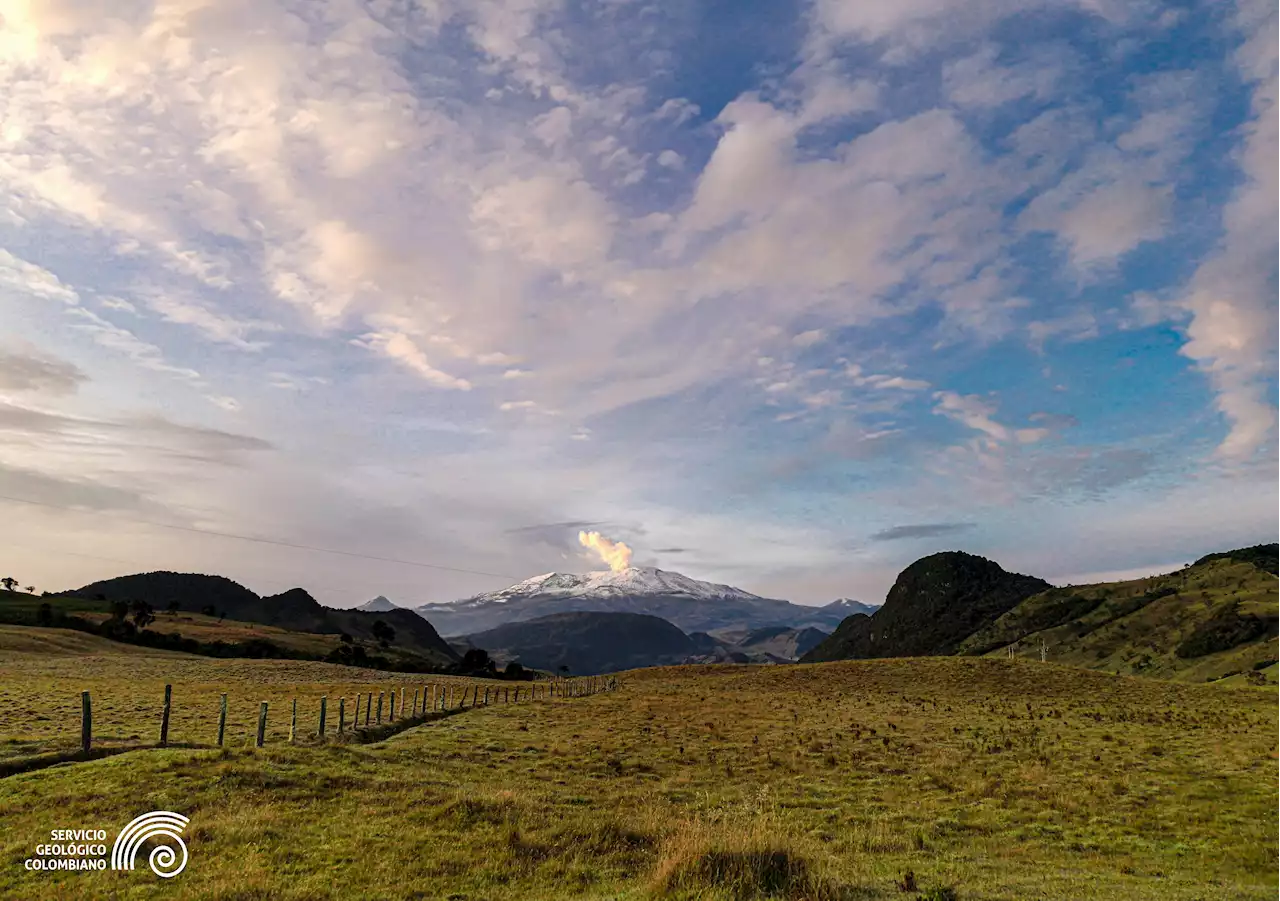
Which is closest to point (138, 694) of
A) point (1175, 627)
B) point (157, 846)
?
point (157, 846)

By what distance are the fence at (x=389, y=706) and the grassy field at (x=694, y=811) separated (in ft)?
7.73

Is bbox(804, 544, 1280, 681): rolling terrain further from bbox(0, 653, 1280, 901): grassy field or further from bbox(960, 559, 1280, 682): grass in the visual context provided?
bbox(0, 653, 1280, 901): grassy field

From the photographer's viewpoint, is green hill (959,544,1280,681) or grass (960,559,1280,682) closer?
grass (960,559,1280,682)

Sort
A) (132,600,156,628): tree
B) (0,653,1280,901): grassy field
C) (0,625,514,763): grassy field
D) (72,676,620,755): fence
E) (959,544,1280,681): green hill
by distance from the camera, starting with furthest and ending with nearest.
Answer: (132,600,156,628): tree < (959,544,1280,681): green hill < (0,625,514,763): grassy field < (72,676,620,755): fence < (0,653,1280,901): grassy field

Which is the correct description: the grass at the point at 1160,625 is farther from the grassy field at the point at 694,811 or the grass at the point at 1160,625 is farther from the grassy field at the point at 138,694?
the grassy field at the point at 138,694

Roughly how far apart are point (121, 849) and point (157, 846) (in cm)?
71

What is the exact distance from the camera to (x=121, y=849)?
48.1ft

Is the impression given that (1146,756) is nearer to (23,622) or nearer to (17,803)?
(17,803)

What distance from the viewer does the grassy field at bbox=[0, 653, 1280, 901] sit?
1331 centimetres

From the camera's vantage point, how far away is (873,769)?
2928cm

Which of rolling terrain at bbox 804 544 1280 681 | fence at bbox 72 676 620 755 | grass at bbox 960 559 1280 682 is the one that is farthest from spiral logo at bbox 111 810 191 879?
grass at bbox 960 559 1280 682

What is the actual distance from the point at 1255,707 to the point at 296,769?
6604 centimetres

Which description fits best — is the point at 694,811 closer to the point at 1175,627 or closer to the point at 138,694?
the point at 138,694

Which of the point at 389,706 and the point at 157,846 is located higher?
the point at 157,846
